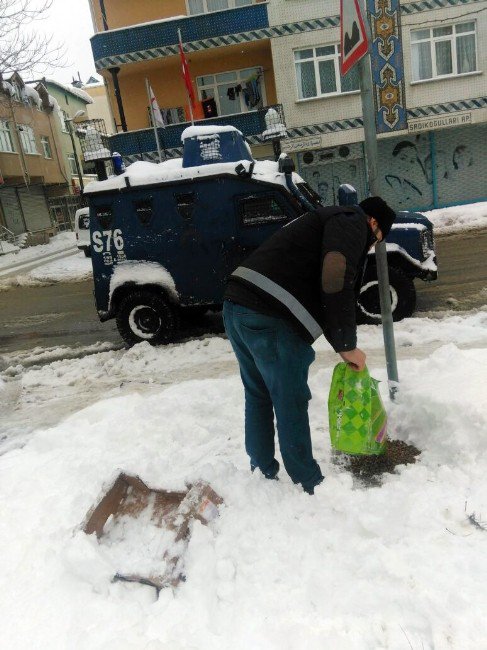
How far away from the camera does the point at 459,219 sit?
47.3 ft

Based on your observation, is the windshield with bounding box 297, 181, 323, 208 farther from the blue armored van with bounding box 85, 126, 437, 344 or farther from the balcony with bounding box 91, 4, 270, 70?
the balcony with bounding box 91, 4, 270, 70

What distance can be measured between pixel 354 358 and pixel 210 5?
18.8 m

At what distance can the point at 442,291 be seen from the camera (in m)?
7.09

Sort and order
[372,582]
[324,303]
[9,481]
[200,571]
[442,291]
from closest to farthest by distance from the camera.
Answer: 1. [372,582]
2. [200,571]
3. [324,303]
4. [9,481]
5. [442,291]

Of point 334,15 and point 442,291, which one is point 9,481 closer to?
point 442,291

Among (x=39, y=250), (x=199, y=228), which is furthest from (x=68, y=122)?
(x=199, y=228)

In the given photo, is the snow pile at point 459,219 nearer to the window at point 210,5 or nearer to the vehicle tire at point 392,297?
the vehicle tire at point 392,297

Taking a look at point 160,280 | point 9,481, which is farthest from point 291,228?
point 160,280

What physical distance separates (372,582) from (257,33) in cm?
1757

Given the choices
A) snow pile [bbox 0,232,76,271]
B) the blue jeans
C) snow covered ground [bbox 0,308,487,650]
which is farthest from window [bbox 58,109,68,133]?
the blue jeans

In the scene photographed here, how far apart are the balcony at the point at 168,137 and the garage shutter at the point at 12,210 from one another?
49.6 ft

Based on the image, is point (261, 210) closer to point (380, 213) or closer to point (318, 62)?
point (380, 213)

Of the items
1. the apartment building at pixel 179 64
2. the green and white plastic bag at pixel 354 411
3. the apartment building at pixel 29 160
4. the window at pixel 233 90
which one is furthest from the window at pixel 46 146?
the green and white plastic bag at pixel 354 411

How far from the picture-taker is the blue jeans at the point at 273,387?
237 cm
